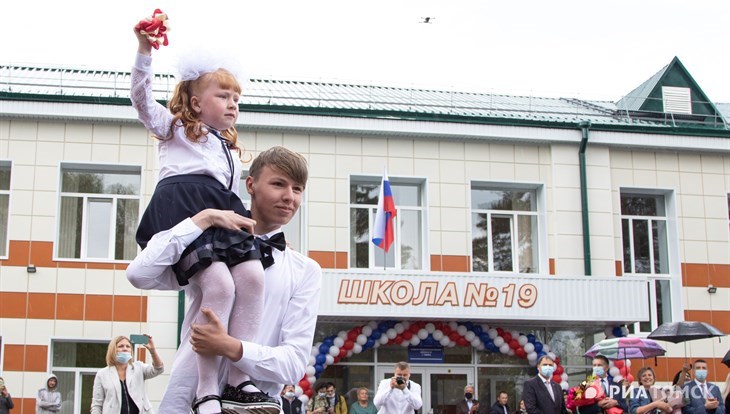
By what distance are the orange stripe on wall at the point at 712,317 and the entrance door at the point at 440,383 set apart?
455 centimetres

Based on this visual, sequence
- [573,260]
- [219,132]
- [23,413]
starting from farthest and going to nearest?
[573,260] → [23,413] → [219,132]

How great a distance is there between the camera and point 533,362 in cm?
1916

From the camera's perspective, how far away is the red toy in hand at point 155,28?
3.12 metres

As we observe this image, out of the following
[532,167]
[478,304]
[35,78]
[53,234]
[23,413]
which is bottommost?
[23,413]

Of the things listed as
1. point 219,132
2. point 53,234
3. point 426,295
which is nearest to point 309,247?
point 426,295

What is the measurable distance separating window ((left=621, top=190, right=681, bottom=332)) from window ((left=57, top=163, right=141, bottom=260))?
9781 mm

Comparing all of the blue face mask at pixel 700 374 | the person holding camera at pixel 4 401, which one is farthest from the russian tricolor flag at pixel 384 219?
the person holding camera at pixel 4 401

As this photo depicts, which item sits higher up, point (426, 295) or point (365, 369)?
point (426, 295)

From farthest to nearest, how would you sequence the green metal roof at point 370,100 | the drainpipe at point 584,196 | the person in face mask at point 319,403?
the drainpipe at point 584,196 → the green metal roof at point 370,100 → the person in face mask at point 319,403

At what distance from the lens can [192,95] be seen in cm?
327

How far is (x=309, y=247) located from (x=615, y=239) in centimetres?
620

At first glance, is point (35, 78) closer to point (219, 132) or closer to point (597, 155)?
point (597, 155)

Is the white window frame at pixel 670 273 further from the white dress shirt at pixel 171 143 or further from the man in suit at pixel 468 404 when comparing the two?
the white dress shirt at pixel 171 143

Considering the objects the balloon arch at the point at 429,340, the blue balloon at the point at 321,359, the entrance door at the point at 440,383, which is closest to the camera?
the blue balloon at the point at 321,359
